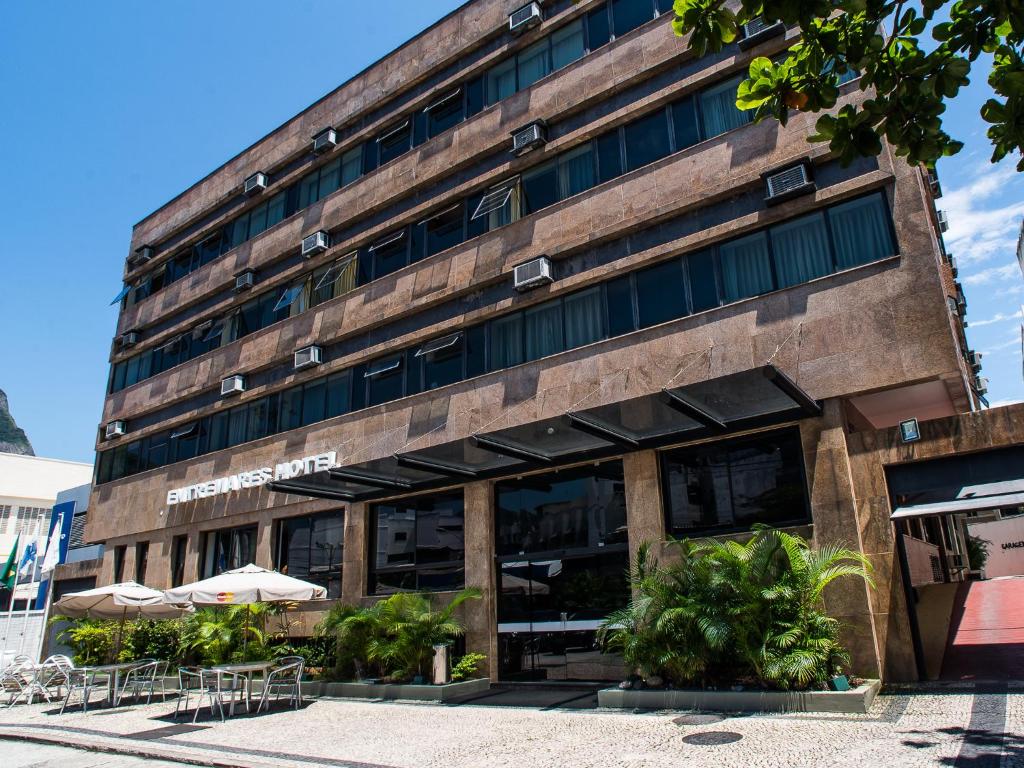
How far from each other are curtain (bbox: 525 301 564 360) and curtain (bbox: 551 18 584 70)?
6.67m

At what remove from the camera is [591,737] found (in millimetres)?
10234

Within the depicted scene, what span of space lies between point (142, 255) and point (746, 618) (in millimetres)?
31193

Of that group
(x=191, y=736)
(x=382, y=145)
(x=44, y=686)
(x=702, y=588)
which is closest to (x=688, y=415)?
(x=702, y=588)

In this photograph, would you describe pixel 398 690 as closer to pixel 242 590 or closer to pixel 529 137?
pixel 242 590

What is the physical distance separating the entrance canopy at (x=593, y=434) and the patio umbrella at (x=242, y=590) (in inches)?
98.2

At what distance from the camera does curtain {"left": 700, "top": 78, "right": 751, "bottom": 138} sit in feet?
52.7

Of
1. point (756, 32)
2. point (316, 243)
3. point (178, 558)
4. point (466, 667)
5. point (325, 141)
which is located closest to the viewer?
point (756, 32)

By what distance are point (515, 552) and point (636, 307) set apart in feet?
20.9

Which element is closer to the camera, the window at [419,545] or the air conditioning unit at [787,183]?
the air conditioning unit at [787,183]

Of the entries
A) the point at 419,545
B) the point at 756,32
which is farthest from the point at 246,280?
the point at 756,32

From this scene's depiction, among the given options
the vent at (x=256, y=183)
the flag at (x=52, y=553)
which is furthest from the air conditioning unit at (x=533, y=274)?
the flag at (x=52, y=553)

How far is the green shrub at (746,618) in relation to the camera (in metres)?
11.1

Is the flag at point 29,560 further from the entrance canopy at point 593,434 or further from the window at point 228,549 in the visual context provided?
the entrance canopy at point 593,434

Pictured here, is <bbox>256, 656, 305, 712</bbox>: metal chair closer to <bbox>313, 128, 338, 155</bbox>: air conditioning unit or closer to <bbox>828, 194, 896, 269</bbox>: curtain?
<bbox>828, 194, 896, 269</bbox>: curtain
